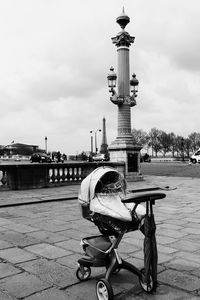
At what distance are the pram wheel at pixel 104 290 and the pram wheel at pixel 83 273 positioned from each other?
1.73 ft

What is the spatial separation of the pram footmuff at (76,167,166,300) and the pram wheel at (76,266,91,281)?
0.01 meters

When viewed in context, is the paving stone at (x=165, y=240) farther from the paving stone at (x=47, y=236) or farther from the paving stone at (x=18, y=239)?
the paving stone at (x=18, y=239)

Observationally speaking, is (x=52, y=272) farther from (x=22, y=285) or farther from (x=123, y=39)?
(x=123, y=39)

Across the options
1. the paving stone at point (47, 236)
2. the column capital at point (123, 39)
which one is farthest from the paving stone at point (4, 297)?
the column capital at point (123, 39)

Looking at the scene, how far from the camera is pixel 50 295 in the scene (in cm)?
347

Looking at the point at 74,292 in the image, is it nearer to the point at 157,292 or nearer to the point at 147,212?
the point at 157,292

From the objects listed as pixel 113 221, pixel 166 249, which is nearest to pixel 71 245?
pixel 166 249

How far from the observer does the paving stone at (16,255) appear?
15.4ft

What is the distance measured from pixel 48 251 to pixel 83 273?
1.37 meters

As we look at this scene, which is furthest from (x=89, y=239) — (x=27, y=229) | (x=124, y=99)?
(x=124, y=99)

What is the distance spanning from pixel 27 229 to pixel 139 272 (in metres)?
3.62

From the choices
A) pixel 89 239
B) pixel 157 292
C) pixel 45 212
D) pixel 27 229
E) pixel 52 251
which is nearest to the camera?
pixel 157 292

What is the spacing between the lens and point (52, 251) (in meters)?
5.07

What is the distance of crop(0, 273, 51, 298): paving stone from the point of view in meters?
3.57
